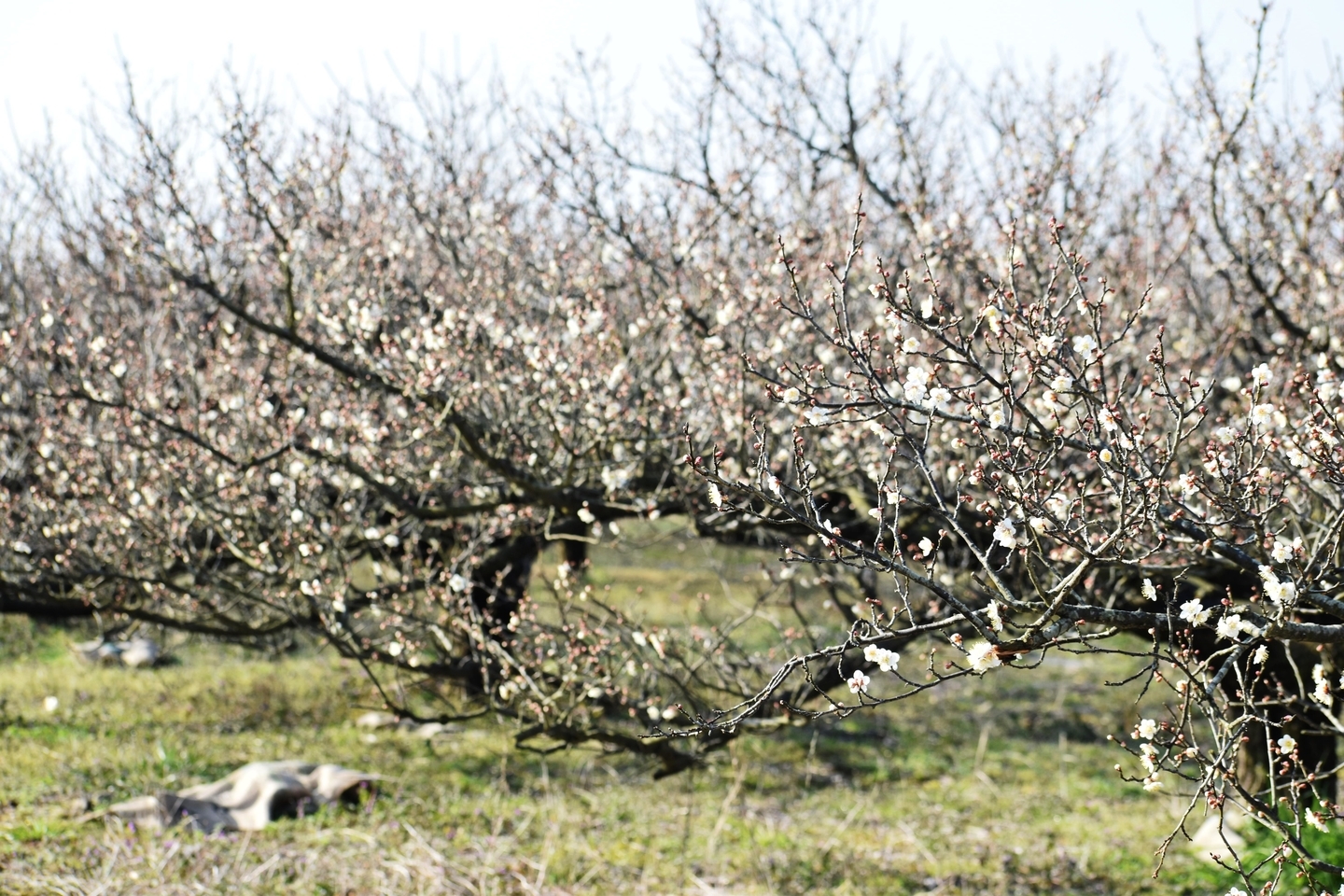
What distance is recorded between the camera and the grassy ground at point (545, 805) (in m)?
7.03

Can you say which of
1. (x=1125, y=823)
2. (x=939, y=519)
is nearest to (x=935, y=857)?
(x=1125, y=823)

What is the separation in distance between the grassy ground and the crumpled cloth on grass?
193mm

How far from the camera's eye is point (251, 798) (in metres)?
8.22

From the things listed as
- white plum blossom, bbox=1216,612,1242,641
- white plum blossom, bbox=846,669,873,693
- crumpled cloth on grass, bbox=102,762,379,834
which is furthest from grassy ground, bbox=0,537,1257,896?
white plum blossom, bbox=1216,612,1242,641

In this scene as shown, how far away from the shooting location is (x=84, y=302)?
12453 millimetres

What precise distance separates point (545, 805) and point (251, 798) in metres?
2.31

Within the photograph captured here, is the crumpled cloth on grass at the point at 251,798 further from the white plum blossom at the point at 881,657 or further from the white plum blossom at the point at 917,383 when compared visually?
the white plum blossom at the point at 917,383

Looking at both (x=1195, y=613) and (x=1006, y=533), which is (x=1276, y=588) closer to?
(x=1195, y=613)

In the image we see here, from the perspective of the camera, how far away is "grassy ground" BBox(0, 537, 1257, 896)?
7027 millimetres

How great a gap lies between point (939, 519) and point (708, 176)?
3.51m

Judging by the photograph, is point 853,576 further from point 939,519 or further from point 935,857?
point 935,857

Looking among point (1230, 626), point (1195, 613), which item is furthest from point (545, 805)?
point (1230, 626)

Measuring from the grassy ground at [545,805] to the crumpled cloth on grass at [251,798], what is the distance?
0.19 meters

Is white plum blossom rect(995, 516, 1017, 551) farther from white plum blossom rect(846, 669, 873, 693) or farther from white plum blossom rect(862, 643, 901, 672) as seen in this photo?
white plum blossom rect(846, 669, 873, 693)
